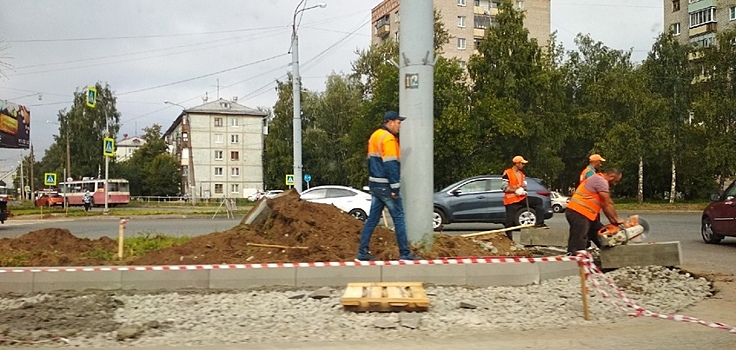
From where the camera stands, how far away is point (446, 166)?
4381 cm

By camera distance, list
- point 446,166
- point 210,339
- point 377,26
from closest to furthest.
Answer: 1. point 210,339
2. point 446,166
3. point 377,26

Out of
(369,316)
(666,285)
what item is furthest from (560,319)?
(666,285)

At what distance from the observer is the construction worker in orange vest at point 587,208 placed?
9219 mm

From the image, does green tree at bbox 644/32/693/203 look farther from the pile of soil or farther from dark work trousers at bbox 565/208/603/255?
the pile of soil

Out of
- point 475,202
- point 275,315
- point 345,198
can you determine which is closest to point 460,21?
point 345,198

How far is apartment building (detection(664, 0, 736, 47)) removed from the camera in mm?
56875

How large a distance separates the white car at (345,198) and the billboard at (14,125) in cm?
3060

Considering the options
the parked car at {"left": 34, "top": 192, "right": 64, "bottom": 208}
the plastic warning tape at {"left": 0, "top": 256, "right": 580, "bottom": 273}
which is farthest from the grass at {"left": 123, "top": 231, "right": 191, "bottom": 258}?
the parked car at {"left": 34, "top": 192, "right": 64, "bottom": 208}

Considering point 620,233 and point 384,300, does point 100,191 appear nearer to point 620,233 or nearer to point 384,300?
point 620,233

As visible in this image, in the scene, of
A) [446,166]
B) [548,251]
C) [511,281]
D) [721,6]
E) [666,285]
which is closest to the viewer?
[511,281]

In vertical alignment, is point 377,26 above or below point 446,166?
above

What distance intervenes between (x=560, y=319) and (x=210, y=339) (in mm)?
3567

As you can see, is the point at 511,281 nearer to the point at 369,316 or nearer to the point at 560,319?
the point at 560,319

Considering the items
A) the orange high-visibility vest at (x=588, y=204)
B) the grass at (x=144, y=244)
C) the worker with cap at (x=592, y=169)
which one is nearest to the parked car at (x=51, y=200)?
the grass at (x=144, y=244)
